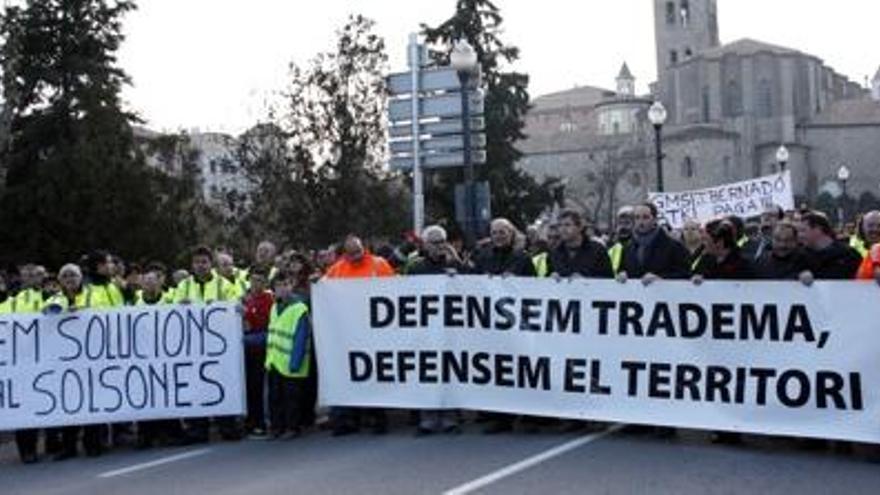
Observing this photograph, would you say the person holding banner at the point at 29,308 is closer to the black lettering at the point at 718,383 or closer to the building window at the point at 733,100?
the black lettering at the point at 718,383

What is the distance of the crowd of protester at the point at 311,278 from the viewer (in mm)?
10367

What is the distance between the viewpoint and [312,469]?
9789 millimetres

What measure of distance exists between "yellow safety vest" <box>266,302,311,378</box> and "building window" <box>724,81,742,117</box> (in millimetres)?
109153

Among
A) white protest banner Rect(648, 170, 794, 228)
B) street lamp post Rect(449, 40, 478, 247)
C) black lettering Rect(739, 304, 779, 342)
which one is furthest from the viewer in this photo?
white protest banner Rect(648, 170, 794, 228)

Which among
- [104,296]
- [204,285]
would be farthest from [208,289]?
[104,296]

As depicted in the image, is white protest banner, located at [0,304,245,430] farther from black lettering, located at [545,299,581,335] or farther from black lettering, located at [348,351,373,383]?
black lettering, located at [545,299,581,335]

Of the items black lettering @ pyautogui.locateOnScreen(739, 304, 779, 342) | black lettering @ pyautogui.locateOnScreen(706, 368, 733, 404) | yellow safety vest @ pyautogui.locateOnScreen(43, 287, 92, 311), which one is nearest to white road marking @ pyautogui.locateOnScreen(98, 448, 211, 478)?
yellow safety vest @ pyautogui.locateOnScreen(43, 287, 92, 311)

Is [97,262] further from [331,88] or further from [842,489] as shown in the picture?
[331,88]

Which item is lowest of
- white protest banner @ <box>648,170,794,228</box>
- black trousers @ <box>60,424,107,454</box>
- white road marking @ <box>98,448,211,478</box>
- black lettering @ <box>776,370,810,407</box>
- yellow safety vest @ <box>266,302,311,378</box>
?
white road marking @ <box>98,448,211,478</box>

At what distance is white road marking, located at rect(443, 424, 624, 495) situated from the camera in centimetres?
856

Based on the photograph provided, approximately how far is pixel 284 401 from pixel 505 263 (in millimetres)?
2455

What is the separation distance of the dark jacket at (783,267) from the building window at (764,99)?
11104 cm

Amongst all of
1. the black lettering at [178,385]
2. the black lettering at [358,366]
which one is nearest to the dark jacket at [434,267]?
the black lettering at [358,366]

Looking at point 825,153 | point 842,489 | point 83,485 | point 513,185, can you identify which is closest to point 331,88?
point 513,185
